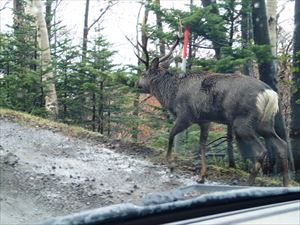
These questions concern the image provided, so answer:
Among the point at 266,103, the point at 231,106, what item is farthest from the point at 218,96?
the point at 266,103

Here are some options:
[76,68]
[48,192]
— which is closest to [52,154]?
[48,192]

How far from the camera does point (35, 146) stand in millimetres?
8945

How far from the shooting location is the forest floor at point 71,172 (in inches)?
252

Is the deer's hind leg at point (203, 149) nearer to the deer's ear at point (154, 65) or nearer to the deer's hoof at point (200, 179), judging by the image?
the deer's hoof at point (200, 179)

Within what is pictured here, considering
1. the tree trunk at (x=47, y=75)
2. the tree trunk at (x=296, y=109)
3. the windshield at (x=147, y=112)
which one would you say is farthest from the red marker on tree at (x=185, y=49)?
the tree trunk at (x=47, y=75)

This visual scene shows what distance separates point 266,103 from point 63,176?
9.57ft

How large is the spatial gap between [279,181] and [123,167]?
260cm

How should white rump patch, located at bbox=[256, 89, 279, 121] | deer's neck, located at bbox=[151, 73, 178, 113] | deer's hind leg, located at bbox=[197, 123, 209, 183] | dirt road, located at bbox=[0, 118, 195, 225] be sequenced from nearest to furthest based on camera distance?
dirt road, located at bbox=[0, 118, 195, 225]
white rump patch, located at bbox=[256, 89, 279, 121]
deer's hind leg, located at bbox=[197, 123, 209, 183]
deer's neck, located at bbox=[151, 73, 178, 113]

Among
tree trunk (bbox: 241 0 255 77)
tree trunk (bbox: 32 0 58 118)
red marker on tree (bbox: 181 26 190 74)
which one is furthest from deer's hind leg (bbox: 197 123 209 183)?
tree trunk (bbox: 32 0 58 118)

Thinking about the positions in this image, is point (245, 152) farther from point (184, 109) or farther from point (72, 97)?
point (72, 97)

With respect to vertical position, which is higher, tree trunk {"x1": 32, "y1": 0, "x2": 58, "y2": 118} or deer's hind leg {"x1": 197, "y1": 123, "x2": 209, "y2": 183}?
tree trunk {"x1": 32, "y1": 0, "x2": 58, "y2": 118}

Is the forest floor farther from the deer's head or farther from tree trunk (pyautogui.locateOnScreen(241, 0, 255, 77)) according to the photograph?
tree trunk (pyautogui.locateOnScreen(241, 0, 255, 77))

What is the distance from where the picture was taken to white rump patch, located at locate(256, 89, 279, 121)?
7.22 m

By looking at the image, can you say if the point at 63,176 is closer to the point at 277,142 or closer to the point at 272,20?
the point at 277,142
